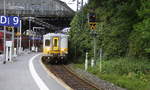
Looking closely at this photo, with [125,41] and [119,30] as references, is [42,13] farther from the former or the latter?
[119,30]

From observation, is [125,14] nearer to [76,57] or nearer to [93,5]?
[93,5]

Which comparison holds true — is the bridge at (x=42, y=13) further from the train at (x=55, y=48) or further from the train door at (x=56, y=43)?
the train door at (x=56, y=43)

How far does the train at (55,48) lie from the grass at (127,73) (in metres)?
6.77

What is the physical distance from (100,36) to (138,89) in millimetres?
15697

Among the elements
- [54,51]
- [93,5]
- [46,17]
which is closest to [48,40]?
[54,51]

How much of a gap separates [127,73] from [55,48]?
11.3 metres

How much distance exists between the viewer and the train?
1139 inches

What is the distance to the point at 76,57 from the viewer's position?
34.3 meters

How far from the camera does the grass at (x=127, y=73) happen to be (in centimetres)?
1533

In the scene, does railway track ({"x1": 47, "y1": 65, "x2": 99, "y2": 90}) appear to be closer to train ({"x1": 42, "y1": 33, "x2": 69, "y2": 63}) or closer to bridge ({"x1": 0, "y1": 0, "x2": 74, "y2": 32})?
train ({"x1": 42, "y1": 33, "x2": 69, "y2": 63})

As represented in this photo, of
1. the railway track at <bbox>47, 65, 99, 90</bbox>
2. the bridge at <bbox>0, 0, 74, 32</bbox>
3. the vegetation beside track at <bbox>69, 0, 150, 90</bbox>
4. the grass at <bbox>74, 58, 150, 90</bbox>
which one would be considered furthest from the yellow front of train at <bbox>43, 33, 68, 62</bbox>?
the bridge at <bbox>0, 0, 74, 32</bbox>

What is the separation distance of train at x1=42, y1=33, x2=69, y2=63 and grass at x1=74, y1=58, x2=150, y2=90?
22.2ft

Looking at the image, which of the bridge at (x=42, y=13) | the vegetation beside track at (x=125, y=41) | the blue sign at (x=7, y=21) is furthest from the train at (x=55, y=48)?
the bridge at (x=42, y=13)

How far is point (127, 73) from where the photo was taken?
62.3 ft
